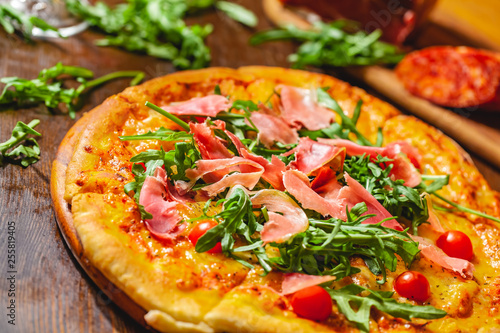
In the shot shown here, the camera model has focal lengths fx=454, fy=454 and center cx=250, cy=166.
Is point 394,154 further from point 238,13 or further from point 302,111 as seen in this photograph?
point 238,13

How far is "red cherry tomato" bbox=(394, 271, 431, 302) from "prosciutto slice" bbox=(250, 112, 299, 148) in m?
1.41

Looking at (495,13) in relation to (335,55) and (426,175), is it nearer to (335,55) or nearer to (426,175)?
(335,55)

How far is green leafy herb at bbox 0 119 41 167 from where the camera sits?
338 cm

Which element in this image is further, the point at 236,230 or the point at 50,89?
the point at 50,89

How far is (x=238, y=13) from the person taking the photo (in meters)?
6.05

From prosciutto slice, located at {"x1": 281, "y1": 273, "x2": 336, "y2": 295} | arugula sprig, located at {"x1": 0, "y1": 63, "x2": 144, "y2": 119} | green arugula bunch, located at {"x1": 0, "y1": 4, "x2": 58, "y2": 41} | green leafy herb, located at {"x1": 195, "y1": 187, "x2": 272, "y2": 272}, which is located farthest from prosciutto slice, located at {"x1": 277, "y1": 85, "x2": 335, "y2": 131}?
green arugula bunch, located at {"x1": 0, "y1": 4, "x2": 58, "y2": 41}

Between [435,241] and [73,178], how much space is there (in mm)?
2559

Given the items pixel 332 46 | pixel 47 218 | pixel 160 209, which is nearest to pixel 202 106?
pixel 160 209

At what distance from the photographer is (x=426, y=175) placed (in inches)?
148

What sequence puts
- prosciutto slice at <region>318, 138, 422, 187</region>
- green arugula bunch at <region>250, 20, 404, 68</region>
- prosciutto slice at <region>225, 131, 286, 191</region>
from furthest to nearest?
green arugula bunch at <region>250, 20, 404, 68</region>, prosciutto slice at <region>318, 138, 422, 187</region>, prosciutto slice at <region>225, 131, 286, 191</region>

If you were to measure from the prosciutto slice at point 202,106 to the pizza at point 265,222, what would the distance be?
0.01m

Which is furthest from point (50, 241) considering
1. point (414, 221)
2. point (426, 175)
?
point (426, 175)

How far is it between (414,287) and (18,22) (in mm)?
4428

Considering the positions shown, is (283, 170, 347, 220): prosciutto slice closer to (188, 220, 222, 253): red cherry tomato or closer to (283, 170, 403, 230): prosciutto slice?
(283, 170, 403, 230): prosciutto slice
